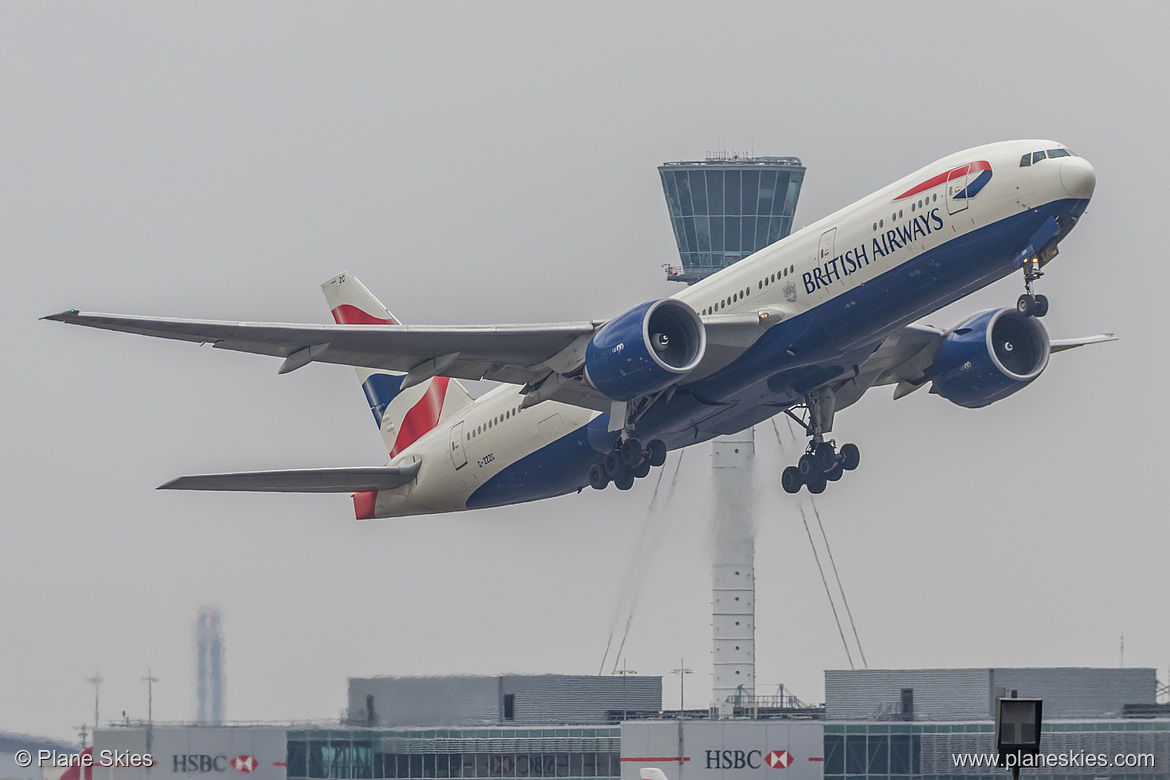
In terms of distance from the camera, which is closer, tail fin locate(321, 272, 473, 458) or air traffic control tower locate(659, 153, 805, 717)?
tail fin locate(321, 272, 473, 458)

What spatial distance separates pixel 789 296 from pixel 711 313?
2.57 metres

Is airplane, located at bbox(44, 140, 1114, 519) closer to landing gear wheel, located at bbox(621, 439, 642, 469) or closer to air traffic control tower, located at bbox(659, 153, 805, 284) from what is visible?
landing gear wheel, located at bbox(621, 439, 642, 469)

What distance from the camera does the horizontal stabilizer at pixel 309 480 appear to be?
48.4 metres

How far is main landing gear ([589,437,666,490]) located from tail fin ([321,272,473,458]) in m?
8.22

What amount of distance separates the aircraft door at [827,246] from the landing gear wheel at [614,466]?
7.39 metres

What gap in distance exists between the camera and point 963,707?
70.8m

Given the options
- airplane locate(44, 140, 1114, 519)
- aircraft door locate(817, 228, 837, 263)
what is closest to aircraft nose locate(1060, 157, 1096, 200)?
airplane locate(44, 140, 1114, 519)

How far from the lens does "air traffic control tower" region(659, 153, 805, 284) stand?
123m

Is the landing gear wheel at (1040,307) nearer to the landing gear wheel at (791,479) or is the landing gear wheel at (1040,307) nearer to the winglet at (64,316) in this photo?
the landing gear wheel at (791,479)

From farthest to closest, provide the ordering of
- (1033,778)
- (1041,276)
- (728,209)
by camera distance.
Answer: (728,209) < (1033,778) < (1041,276)

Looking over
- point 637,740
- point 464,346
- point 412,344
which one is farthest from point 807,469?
point 637,740

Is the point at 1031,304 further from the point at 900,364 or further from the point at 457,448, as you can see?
the point at 457,448

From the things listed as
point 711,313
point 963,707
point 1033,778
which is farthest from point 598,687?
point 711,313

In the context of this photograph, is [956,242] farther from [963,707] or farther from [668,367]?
[963,707]
